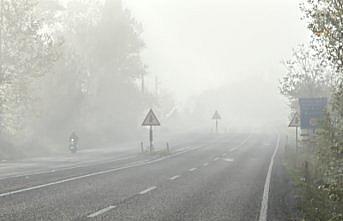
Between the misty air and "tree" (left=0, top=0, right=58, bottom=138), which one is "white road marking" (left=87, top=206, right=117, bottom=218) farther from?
"tree" (left=0, top=0, right=58, bottom=138)

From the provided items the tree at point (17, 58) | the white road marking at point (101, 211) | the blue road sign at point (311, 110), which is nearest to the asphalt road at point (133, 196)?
the white road marking at point (101, 211)

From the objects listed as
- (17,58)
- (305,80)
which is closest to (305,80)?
(305,80)

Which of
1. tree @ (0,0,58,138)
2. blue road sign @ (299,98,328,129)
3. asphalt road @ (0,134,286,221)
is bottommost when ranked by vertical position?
asphalt road @ (0,134,286,221)

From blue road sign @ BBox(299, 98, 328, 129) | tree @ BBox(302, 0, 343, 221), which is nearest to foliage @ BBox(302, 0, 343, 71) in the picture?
tree @ BBox(302, 0, 343, 221)

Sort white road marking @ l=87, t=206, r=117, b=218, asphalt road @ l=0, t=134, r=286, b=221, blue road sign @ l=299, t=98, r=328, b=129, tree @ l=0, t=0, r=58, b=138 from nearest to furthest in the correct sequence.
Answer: white road marking @ l=87, t=206, r=117, b=218 < asphalt road @ l=0, t=134, r=286, b=221 < blue road sign @ l=299, t=98, r=328, b=129 < tree @ l=0, t=0, r=58, b=138

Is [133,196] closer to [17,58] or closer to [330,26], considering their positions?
[330,26]

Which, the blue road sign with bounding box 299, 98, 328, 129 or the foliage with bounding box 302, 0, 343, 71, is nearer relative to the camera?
the foliage with bounding box 302, 0, 343, 71

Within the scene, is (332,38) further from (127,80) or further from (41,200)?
(127,80)

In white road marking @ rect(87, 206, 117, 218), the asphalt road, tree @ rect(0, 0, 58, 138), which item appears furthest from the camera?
tree @ rect(0, 0, 58, 138)

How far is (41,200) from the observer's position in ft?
38.6

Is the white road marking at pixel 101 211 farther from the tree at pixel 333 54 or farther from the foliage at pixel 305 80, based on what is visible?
the foliage at pixel 305 80

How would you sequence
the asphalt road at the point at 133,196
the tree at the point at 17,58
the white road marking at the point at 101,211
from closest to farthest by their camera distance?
1. the white road marking at the point at 101,211
2. the asphalt road at the point at 133,196
3. the tree at the point at 17,58

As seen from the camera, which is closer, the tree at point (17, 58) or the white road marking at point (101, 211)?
the white road marking at point (101, 211)

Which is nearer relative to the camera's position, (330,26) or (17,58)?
(330,26)
